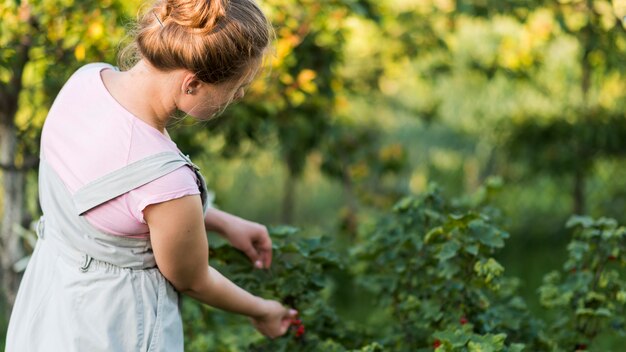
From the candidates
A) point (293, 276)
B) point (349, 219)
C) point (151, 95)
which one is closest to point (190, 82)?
point (151, 95)

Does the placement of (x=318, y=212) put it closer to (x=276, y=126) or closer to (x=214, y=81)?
(x=276, y=126)

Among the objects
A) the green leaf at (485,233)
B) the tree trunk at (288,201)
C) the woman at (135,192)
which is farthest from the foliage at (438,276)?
the tree trunk at (288,201)

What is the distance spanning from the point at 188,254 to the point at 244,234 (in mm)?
502

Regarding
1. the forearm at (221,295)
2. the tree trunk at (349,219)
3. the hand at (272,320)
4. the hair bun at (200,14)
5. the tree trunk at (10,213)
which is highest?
the hair bun at (200,14)

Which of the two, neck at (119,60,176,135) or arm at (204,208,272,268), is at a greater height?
neck at (119,60,176,135)

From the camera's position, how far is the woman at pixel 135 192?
66.1 inches

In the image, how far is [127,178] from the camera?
1693mm

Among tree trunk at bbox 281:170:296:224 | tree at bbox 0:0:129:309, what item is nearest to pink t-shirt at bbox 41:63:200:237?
tree at bbox 0:0:129:309

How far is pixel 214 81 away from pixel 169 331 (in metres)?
0.58

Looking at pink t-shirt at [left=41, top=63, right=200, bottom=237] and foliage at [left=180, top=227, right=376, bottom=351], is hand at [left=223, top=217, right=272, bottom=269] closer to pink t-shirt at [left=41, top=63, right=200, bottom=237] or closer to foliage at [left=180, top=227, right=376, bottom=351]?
foliage at [left=180, top=227, right=376, bottom=351]

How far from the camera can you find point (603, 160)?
5.24m

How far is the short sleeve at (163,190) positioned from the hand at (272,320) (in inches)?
20.7

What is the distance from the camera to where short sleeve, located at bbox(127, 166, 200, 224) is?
1661 millimetres

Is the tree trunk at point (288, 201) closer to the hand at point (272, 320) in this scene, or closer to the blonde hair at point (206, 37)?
the hand at point (272, 320)
